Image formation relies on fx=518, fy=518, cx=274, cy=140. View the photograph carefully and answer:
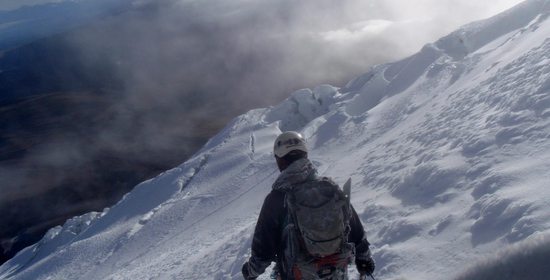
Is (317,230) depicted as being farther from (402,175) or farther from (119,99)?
(119,99)

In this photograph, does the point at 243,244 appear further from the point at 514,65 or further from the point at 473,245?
the point at 514,65

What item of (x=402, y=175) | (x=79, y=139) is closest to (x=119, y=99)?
(x=79, y=139)

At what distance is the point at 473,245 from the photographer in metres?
4.99

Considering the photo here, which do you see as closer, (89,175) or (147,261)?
(147,261)

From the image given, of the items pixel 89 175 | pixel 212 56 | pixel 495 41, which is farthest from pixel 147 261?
pixel 212 56

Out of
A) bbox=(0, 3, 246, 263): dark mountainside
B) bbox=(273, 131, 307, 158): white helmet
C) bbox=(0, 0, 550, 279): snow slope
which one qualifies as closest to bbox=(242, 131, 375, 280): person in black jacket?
bbox=(273, 131, 307, 158): white helmet

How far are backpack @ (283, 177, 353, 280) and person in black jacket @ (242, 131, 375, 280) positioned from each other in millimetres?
60

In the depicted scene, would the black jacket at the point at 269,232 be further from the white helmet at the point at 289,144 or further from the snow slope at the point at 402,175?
the snow slope at the point at 402,175

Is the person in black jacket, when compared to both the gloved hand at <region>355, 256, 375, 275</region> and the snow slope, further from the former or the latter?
the snow slope

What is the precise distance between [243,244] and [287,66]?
8820 cm

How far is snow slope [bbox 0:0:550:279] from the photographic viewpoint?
17.8ft

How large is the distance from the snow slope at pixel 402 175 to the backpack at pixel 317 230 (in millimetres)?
805

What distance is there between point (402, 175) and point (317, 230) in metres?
5.65

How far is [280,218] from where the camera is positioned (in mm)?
3088
